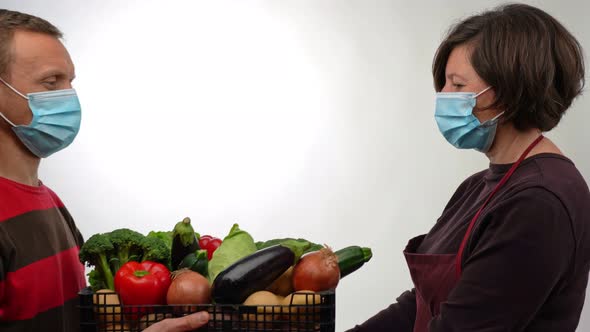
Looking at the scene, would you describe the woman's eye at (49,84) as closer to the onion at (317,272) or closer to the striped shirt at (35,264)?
the striped shirt at (35,264)

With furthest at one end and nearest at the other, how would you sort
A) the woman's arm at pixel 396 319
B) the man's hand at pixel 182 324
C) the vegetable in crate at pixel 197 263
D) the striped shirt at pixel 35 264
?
the woman's arm at pixel 396 319
the striped shirt at pixel 35 264
the vegetable in crate at pixel 197 263
the man's hand at pixel 182 324

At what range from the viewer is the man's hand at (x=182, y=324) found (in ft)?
3.99

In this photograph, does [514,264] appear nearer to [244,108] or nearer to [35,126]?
[35,126]

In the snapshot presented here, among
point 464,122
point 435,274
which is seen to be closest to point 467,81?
point 464,122

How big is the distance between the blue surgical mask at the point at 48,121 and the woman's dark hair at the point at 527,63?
92 centimetres

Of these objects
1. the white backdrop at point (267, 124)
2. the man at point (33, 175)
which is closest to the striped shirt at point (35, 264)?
the man at point (33, 175)

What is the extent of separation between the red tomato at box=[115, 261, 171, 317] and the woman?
1.85 feet

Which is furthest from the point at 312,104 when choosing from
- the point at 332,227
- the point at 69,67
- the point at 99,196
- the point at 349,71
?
the point at 69,67

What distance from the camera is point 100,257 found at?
52.9 inches

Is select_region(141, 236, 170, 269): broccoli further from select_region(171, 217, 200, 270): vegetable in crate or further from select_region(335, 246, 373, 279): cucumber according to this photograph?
select_region(335, 246, 373, 279): cucumber

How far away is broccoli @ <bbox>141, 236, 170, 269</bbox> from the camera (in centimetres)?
135

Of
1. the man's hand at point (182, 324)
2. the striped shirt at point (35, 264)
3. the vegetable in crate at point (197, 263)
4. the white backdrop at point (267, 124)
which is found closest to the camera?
the man's hand at point (182, 324)

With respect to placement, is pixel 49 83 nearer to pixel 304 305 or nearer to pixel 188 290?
pixel 188 290

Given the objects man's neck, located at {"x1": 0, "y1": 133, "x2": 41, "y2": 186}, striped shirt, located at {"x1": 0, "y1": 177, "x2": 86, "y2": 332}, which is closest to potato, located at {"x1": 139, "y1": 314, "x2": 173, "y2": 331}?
striped shirt, located at {"x1": 0, "y1": 177, "x2": 86, "y2": 332}
